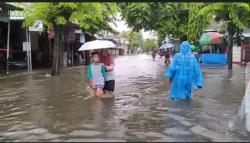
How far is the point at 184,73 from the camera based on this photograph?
42.4ft

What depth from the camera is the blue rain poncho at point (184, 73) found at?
12914 mm

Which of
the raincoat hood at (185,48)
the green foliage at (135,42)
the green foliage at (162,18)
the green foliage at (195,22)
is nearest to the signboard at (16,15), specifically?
the green foliage at (195,22)

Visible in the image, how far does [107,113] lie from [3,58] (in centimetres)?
1895

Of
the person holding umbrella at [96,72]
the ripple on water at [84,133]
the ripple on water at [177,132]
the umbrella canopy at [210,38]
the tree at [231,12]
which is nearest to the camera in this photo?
the ripple on water at [84,133]

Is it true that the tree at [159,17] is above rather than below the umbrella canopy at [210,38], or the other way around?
above

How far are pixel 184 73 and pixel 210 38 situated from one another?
31200 millimetres

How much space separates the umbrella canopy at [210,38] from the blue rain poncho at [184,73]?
30.8 m

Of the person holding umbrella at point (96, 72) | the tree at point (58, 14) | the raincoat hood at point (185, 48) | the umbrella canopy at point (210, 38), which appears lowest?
the person holding umbrella at point (96, 72)

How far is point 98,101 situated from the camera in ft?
43.4

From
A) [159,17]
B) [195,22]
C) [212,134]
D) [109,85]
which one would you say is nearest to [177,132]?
[212,134]

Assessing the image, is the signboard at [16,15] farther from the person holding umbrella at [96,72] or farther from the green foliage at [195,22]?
the person holding umbrella at [96,72]

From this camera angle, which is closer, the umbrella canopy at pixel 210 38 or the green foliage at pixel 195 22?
the green foliage at pixel 195 22

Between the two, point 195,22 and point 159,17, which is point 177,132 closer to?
point 195,22

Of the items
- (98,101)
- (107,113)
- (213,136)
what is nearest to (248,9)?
(98,101)
